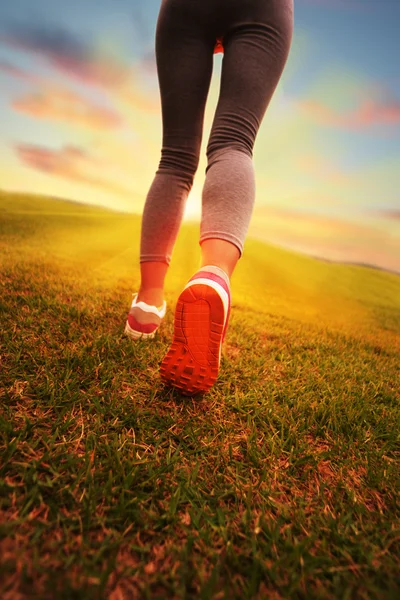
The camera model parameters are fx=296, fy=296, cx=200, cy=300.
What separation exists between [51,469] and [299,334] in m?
1.82

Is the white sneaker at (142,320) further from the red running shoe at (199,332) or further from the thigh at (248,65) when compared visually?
the thigh at (248,65)

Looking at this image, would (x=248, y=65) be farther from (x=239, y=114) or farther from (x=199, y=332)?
(x=199, y=332)

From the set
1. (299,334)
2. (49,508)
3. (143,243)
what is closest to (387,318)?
(299,334)

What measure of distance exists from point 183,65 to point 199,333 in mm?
1044

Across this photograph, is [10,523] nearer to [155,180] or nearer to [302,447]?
[302,447]

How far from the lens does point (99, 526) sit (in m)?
0.51

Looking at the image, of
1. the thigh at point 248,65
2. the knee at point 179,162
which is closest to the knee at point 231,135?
the thigh at point 248,65

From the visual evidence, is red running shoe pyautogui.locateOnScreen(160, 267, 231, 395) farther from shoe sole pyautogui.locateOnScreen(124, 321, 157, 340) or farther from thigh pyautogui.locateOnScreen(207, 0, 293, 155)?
thigh pyautogui.locateOnScreen(207, 0, 293, 155)

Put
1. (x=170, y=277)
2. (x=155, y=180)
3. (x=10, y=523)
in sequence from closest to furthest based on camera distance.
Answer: (x=10, y=523) → (x=155, y=180) → (x=170, y=277)

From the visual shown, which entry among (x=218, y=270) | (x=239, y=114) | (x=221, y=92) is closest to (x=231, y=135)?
(x=239, y=114)

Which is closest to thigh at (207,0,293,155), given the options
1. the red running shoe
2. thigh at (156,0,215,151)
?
thigh at (156,0,215,151)

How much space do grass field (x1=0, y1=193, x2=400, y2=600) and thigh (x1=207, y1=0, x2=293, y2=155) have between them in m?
0.87

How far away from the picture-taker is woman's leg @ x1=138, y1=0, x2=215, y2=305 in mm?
1119

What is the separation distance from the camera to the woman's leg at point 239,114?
3.13 feet
